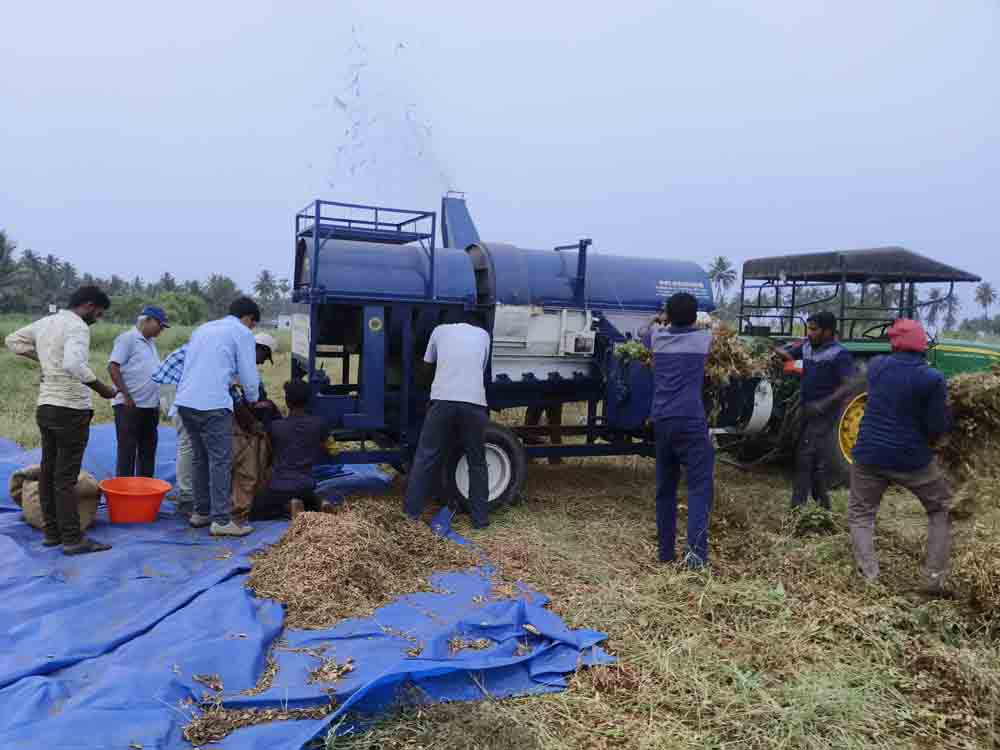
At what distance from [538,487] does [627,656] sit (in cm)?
373

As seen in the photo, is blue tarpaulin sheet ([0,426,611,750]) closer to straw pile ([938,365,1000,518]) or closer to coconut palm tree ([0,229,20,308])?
straw pile ([938,365,1000,518])

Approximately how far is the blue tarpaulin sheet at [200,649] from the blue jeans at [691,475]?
3.77 ft

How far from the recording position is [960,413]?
5824 millimetres

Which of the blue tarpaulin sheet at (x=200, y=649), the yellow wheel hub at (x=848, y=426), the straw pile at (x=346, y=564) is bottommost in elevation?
the blue tarpaulin sheet at (x=200, y=649)

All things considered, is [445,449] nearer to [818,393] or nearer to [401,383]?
[401,383]

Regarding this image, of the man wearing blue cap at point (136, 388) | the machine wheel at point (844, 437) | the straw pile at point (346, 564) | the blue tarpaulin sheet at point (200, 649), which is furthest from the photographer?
the machine wheel at point (844, 437)

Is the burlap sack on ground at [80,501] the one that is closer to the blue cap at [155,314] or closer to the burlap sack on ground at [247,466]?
the burlap sack on ground at [247,466]

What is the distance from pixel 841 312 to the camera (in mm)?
7910

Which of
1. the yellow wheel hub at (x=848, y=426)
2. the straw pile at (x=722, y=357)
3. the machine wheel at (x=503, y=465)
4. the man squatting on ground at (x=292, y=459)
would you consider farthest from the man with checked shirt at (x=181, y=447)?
the yellow wheel hub at (x=848, y=426)

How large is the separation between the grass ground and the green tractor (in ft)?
6.56

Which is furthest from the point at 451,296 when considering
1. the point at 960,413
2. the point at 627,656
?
the point at 960,413

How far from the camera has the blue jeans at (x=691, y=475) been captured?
4.88 meters

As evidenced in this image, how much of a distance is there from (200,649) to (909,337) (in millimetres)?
4222

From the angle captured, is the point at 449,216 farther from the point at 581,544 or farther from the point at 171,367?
the point at 581,544
